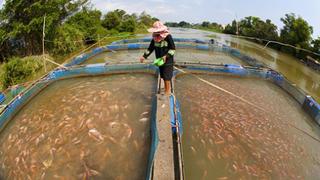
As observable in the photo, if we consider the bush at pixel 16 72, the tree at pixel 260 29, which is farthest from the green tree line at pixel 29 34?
the tree at pixel 260 29

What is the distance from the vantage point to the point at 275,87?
27.8 feet

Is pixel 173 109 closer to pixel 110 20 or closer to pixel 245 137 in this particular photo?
pixel 245 137

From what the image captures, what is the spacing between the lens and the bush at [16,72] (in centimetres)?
883

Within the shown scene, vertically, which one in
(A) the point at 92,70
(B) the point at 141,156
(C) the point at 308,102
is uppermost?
(A) the point at 92,70

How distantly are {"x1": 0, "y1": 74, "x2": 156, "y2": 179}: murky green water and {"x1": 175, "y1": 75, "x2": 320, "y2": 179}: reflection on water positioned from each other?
40.7 inches

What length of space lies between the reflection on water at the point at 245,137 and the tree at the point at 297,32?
1444cm

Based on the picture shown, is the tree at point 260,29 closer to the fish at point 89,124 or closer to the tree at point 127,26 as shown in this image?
the tree at point 127,26

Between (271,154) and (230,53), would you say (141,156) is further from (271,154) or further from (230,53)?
(230,53)

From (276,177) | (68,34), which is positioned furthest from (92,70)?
(68,34)

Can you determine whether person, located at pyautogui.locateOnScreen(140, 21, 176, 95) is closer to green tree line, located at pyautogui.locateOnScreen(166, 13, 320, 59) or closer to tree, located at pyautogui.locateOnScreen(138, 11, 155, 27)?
green tree line, located at pyautogui.locateOnScreen(166, 13, 320, 59)

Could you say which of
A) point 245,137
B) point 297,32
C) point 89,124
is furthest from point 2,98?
point 297,32

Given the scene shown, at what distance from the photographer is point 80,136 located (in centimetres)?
445

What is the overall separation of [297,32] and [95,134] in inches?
832

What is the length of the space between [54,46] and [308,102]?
1336 centimetres
